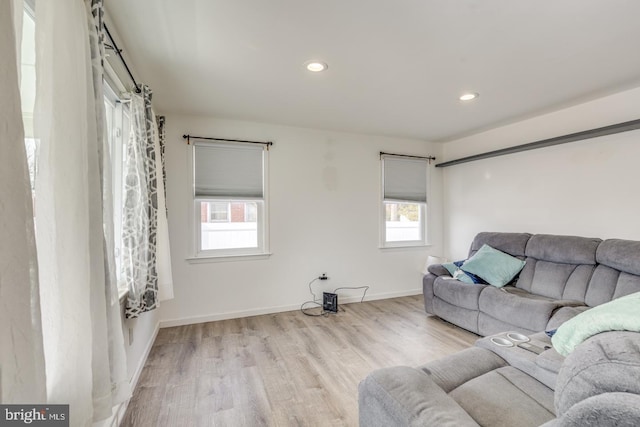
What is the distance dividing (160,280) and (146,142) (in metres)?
1.26

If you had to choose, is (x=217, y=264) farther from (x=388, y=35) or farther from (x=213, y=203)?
(x=388, y=35)

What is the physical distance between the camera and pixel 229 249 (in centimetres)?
366

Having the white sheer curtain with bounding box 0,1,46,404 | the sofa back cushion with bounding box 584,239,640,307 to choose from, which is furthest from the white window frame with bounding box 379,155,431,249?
the white sheer curtain with bounding box 0,1,46,404

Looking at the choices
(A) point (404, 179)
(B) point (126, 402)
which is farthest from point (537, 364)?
(A) point (404, 179)

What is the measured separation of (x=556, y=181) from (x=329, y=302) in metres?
3.10

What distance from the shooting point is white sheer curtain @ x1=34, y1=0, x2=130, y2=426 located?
912 millimetres

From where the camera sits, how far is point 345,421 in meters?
1.82

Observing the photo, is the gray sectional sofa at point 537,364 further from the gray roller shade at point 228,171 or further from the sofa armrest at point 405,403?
the gray roller shade at point 228,171

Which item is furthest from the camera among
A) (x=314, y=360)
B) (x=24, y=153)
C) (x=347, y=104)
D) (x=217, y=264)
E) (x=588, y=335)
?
(x=217, y=264)

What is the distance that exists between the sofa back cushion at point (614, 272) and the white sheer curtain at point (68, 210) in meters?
3.67

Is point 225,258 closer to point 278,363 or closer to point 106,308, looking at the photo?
point 278,363

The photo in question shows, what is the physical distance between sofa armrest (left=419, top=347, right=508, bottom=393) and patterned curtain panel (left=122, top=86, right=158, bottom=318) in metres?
1.98

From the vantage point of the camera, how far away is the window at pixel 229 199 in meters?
3.52

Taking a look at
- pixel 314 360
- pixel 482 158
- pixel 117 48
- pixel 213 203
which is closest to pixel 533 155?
pixel 482 158
